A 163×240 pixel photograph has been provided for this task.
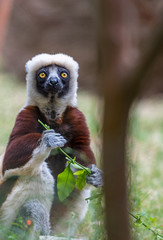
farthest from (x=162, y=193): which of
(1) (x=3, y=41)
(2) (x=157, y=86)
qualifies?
(1) (x=3, y=41)

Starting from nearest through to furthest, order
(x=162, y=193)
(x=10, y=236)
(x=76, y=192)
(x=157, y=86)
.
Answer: (x=10, y=236), (x=76, y=192), (x=162, y=193), (x=157, y=86)

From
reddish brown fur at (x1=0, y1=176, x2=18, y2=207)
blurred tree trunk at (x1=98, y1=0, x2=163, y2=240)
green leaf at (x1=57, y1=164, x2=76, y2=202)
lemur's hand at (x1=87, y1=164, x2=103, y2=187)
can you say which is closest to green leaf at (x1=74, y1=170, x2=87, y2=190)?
green leaf at (x1=57, y1=164, x2=76, y2=202)

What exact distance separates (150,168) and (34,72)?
281 centimetres

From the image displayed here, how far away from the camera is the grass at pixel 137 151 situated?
10.7 ft

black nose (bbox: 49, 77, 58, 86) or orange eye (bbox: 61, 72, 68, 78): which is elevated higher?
orange eye (bbox: 61, 72, 68, 78)

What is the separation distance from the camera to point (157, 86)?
1129 cm

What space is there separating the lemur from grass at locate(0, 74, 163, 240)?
177mm

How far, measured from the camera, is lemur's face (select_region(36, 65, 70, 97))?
148 inches

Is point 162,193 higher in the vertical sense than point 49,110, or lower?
lower

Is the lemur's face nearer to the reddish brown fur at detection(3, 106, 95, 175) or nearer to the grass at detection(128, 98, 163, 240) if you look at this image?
the reddish brown fur at detection(3, 106, 95, 175)

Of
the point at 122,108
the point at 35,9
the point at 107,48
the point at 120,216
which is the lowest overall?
the point at 120,216

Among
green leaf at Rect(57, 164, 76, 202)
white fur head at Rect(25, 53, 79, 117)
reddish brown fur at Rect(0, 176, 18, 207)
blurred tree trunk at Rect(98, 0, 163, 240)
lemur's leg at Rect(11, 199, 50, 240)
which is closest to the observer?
blurred tree trunk at Rect(98, 0, 163, 240)

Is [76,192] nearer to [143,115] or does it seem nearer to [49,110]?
[49,110]

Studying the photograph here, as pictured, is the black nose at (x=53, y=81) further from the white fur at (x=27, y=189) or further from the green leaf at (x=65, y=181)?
the green leaf at (x=65, y=181)
